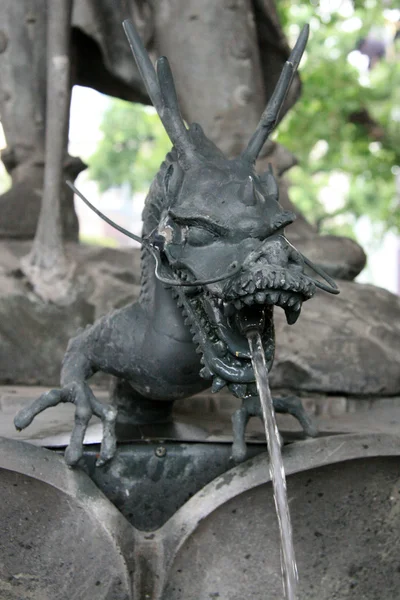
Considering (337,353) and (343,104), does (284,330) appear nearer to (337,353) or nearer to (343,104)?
(337,353)

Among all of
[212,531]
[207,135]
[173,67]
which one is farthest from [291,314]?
[173,67]

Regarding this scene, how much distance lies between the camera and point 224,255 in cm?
166

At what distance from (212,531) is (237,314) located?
19.3 inches

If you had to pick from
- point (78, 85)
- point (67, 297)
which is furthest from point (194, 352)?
point (78, 85)

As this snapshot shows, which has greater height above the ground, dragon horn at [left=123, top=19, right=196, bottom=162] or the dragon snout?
dragon horn at [left=123, top=19, right=196, bottom=162]

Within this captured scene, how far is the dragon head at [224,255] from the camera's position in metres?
1.57

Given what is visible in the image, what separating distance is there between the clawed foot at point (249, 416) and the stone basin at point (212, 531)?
0.03 metres

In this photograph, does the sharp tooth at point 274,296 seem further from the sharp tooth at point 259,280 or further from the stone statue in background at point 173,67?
the stone statue in background at point 173,67

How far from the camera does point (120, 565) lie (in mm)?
1768

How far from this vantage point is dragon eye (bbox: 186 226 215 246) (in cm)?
170

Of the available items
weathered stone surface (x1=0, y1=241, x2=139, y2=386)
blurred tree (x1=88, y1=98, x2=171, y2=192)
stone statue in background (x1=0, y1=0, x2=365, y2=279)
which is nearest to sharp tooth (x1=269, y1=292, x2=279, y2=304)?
weathered stone surface (x1=0, y1=241, x2=139, y2=386)

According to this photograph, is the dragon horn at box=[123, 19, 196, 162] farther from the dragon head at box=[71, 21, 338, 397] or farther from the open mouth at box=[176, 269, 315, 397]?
the open mouth at box=[176, 269, 315, 397]

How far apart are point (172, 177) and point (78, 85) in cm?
196

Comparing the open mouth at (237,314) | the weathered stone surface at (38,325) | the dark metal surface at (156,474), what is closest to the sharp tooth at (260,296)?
the open mouth at (237,314)
